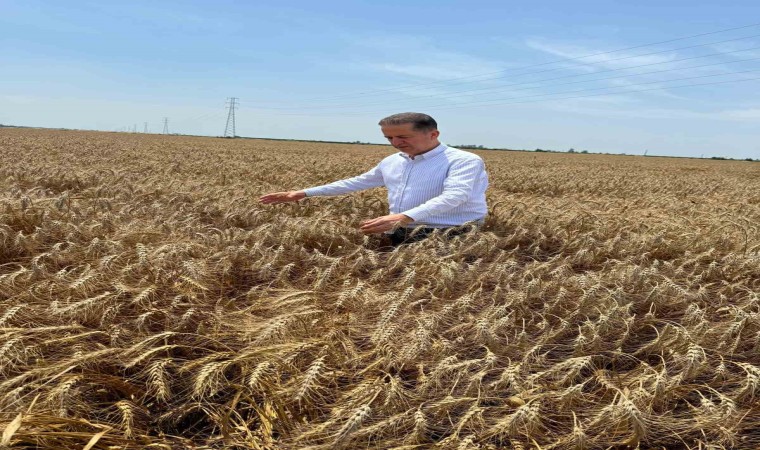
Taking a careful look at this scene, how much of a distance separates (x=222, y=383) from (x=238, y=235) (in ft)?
6.14

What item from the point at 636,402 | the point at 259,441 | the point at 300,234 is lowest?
the point at 259,441

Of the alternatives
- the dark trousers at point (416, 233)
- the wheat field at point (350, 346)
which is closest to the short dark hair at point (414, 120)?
the dark trousers at point (416, 233)

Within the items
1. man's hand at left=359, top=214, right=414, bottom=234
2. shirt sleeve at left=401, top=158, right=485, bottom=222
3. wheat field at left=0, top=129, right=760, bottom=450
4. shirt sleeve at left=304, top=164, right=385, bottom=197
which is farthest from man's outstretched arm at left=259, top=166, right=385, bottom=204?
man's hand at left=359, top=214, right=414, bottom=234

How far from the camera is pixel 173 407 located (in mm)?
1711

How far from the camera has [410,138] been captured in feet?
12.9

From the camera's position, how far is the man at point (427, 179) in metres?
3.84

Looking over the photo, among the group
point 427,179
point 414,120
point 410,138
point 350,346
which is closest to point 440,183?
point 427,179

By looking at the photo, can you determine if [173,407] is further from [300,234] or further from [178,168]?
[178,168]

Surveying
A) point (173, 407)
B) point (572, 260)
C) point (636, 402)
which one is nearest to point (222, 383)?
point (173, 407)

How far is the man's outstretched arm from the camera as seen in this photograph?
13.9 feet

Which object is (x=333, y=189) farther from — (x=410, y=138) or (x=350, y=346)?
(x=350, y=346)

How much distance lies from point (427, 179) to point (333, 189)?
835 millimetres

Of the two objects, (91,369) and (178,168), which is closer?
(91,369)

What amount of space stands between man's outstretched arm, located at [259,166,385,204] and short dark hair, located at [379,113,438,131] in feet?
2.12
